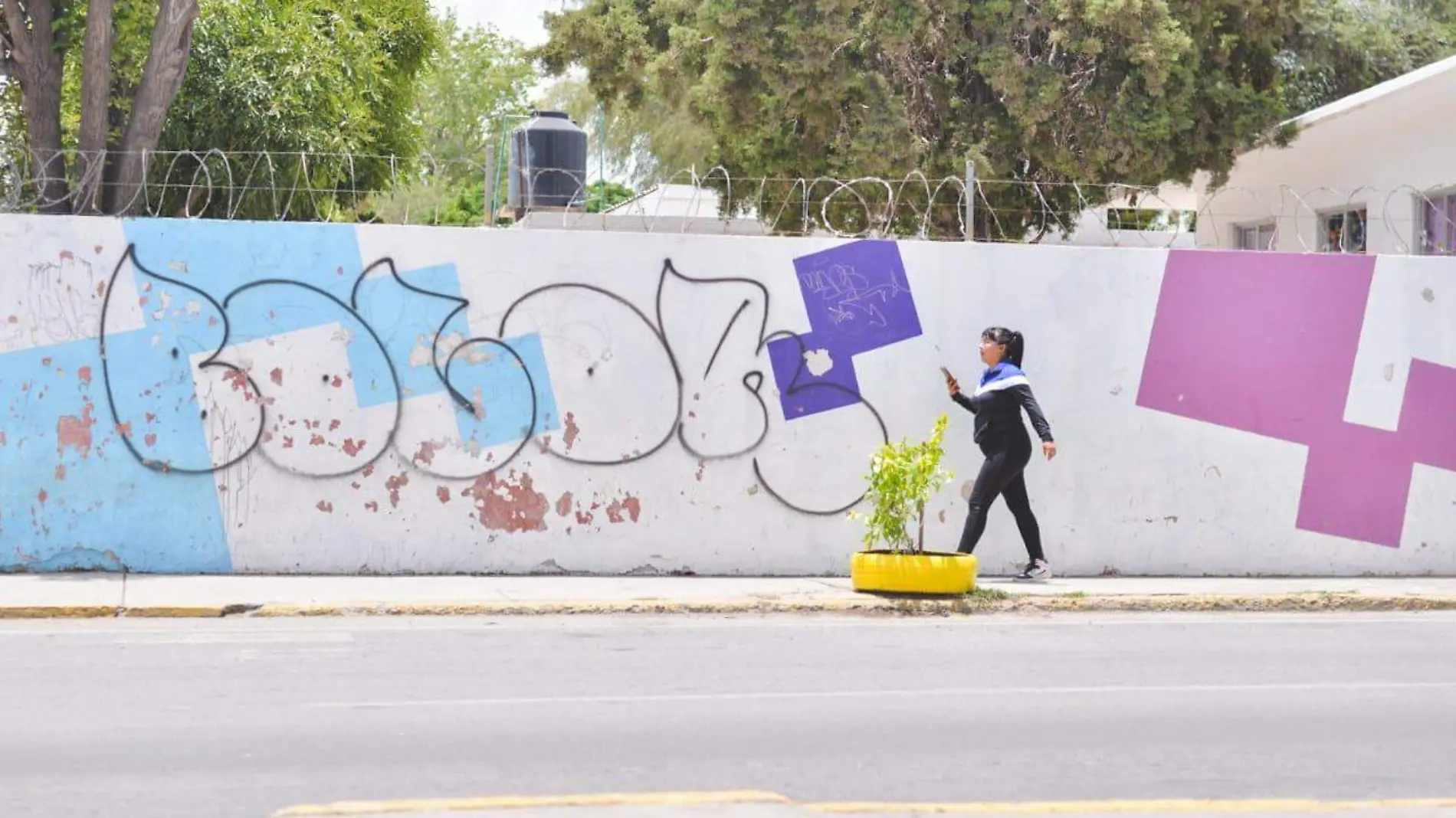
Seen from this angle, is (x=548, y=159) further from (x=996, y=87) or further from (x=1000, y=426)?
(x=996, y=87)

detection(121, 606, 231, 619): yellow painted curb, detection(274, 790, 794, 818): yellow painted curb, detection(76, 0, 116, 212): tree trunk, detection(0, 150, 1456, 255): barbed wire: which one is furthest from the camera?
detection(76, 0, 116, 212): tree trunk

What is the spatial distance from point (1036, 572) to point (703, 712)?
5.28 metres

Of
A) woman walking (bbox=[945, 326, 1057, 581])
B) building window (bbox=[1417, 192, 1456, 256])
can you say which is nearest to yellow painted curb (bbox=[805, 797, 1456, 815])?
woman walking (bbox=[945, 326, 1057, 581])

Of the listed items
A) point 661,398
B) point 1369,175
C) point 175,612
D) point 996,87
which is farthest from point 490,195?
point 996,87

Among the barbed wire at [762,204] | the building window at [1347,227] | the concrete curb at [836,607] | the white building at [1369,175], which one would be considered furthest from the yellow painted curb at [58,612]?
the building window at [1347,227]

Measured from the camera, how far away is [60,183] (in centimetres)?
1298

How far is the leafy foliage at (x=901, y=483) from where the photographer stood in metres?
11.0

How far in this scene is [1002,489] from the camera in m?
11.8

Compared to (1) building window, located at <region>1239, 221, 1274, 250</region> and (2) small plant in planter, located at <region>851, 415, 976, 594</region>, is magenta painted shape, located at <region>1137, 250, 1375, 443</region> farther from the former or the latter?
(1) building window, located at <region>1239, 221, 1274, 250</region>

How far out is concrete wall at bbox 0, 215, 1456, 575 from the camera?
36.6 feet

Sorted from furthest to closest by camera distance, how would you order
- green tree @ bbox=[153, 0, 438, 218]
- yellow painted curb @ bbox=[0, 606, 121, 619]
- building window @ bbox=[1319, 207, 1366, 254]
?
green tree @ bbox=[153, 0, 438, 218] → building window @ bbox=[1319, 207, 1366, 254] → yellow painted curb @ bbox=[0, 606, 121, 619]

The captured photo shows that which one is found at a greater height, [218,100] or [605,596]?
[218,100]

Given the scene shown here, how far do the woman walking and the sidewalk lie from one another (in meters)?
0.53

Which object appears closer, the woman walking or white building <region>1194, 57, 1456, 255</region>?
the woman walking
